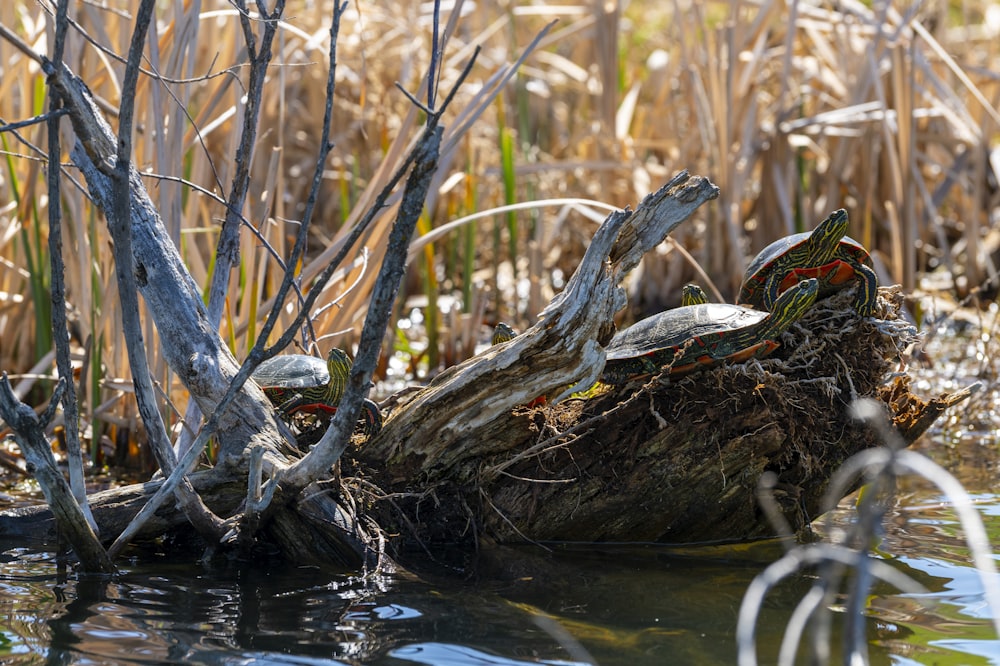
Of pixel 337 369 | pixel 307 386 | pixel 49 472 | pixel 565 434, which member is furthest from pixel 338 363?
pixel 49 472

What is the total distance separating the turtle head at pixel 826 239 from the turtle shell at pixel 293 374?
1.40 meters

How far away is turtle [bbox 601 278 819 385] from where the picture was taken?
109 inches

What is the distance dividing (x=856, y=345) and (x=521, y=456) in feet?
3.34

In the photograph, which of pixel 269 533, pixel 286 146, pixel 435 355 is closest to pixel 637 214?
pixel 269 533

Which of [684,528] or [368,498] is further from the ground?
[368,498]

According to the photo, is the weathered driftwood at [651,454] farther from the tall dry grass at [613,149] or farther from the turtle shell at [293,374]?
the tall dry grass at [613,149]

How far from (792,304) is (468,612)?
A: 46.5 inches

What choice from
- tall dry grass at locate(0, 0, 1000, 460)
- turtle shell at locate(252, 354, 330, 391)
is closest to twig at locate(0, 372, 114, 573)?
turtle shell at locate(252, 354, 330, 391)

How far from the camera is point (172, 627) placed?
7.32 ft

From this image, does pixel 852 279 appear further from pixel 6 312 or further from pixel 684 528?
pixel 6 312

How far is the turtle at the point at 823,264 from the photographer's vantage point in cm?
290

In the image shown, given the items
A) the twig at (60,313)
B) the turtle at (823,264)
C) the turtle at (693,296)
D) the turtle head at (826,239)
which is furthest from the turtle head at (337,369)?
the turtle head at (826,239)

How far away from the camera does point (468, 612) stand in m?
2.37

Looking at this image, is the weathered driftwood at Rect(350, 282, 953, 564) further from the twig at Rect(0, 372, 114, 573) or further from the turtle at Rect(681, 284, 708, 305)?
the twig at Rect(0, 372, 114, 573)
